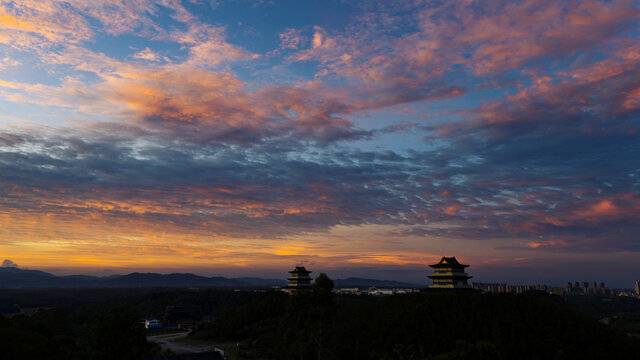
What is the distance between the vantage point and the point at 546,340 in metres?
59.8

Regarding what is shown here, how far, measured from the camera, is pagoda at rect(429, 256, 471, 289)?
94.9 meters

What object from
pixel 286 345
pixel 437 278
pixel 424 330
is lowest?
pixel 286 345

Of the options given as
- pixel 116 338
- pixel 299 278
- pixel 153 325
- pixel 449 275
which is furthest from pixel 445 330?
pixel 153 325

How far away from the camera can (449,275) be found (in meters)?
95.0

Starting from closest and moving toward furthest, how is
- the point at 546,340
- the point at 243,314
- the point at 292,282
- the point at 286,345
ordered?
1. the point at 546,340
2. the point at 286,345
3. the point at 243,314
4. the point at 292,282

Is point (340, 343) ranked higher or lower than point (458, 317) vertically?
lower

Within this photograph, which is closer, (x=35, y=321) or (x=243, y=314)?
(x=35, y=321)

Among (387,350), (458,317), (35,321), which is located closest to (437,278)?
(458,317)

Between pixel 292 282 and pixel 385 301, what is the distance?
7489 centimetres

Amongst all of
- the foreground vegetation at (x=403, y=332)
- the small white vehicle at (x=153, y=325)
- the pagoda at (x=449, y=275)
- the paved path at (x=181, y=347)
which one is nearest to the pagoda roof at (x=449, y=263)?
the pagoda at (x=449, y=275)

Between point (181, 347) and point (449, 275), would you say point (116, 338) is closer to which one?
point (181, 347)

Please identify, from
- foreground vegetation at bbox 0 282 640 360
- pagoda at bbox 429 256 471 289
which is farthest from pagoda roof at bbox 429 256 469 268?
foreground vegetation at bbox 0 282 640 360

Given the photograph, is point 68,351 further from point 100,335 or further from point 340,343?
point 340,343

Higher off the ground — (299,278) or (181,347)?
(299,278)
